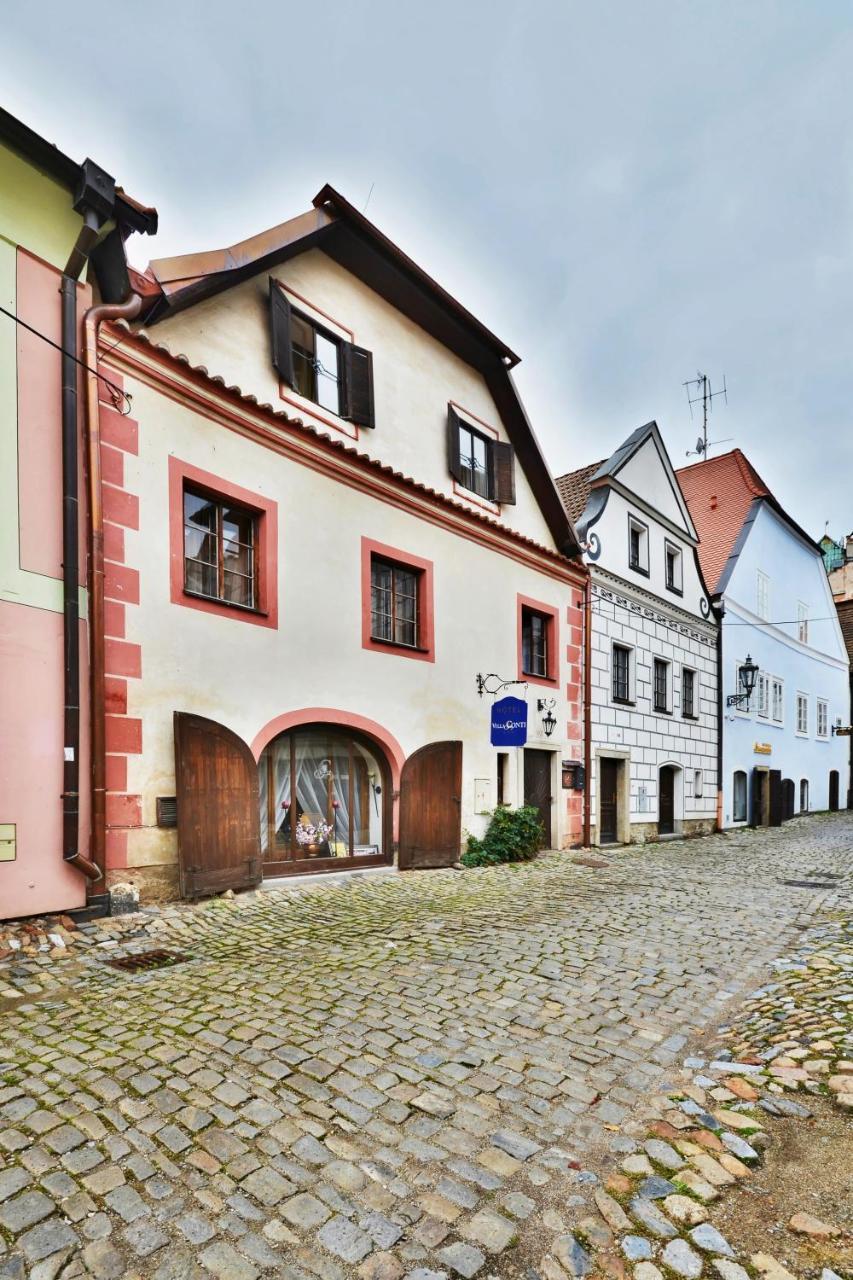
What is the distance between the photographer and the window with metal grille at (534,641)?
13117 mm

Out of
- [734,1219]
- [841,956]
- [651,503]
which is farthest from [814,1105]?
[651,503]

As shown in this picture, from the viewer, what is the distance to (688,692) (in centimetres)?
1853

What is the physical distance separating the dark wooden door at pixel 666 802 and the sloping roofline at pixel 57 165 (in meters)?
15.0

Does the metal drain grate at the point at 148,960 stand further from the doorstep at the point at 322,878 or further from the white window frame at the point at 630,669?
the white window frame at the point at 630,669

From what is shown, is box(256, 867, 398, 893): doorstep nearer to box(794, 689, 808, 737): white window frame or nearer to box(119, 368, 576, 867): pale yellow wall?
box(119, 368, 576, 867): pale yellow wall

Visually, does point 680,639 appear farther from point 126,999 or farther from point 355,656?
point 126,999

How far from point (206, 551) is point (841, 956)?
7398 mm

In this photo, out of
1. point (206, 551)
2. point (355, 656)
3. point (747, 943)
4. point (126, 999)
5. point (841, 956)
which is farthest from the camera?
point (355, 656)

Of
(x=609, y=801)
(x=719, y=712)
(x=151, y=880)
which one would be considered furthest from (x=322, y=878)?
(x=719, y=712)

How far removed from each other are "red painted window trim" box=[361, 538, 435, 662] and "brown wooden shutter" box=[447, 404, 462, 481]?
1.94 meters

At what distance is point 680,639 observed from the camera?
1789cm

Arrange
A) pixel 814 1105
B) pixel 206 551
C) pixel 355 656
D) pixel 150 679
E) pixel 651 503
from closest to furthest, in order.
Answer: pixel 814 1105 → pixel 150 679 → pixel 206 551 → pixel 355 656 → pixel 651 503

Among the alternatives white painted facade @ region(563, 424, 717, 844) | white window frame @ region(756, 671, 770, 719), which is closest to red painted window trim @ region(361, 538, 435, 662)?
white painted facade @ region(563, 424, 717, 844)

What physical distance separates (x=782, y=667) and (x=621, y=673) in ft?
36.3
